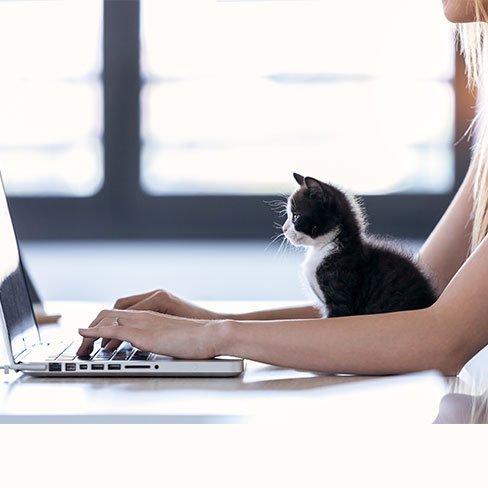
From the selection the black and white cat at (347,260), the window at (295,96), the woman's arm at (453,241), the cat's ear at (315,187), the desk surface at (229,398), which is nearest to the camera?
the desk surface at (229,398)

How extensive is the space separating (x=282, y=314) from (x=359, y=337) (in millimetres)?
382

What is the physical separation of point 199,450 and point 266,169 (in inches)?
198

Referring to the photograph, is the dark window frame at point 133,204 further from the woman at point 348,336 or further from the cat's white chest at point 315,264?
the woman at point 348,336

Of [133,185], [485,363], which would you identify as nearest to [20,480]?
[485,363]

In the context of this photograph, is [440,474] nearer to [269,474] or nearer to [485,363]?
[269,474]

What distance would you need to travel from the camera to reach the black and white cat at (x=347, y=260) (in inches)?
43.6

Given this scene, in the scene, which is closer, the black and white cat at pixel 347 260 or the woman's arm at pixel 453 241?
the black and white cat at pixel 347 260

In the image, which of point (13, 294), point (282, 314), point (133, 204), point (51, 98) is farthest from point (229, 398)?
point (51, 98)

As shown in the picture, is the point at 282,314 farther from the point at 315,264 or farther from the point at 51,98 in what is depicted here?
the point at 51,98

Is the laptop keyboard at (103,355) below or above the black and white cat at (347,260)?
below

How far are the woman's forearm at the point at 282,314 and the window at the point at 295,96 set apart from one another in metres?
4.21

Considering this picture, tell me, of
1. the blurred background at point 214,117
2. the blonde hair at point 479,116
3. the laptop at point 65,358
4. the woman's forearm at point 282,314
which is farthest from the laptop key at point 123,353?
the blurred background at point 214,117

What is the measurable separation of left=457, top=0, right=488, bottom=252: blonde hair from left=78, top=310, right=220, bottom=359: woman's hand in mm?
588

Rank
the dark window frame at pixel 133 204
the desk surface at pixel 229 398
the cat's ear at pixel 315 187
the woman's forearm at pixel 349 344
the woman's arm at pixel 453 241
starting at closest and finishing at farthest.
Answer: the desk surface at pixel 229 398 < the woman's forearm at pixel 349 344 < the cat's ear at pixel 315 187 < the woman's arm at pixel 453 241 < the dark window frame at pixel 133 204
